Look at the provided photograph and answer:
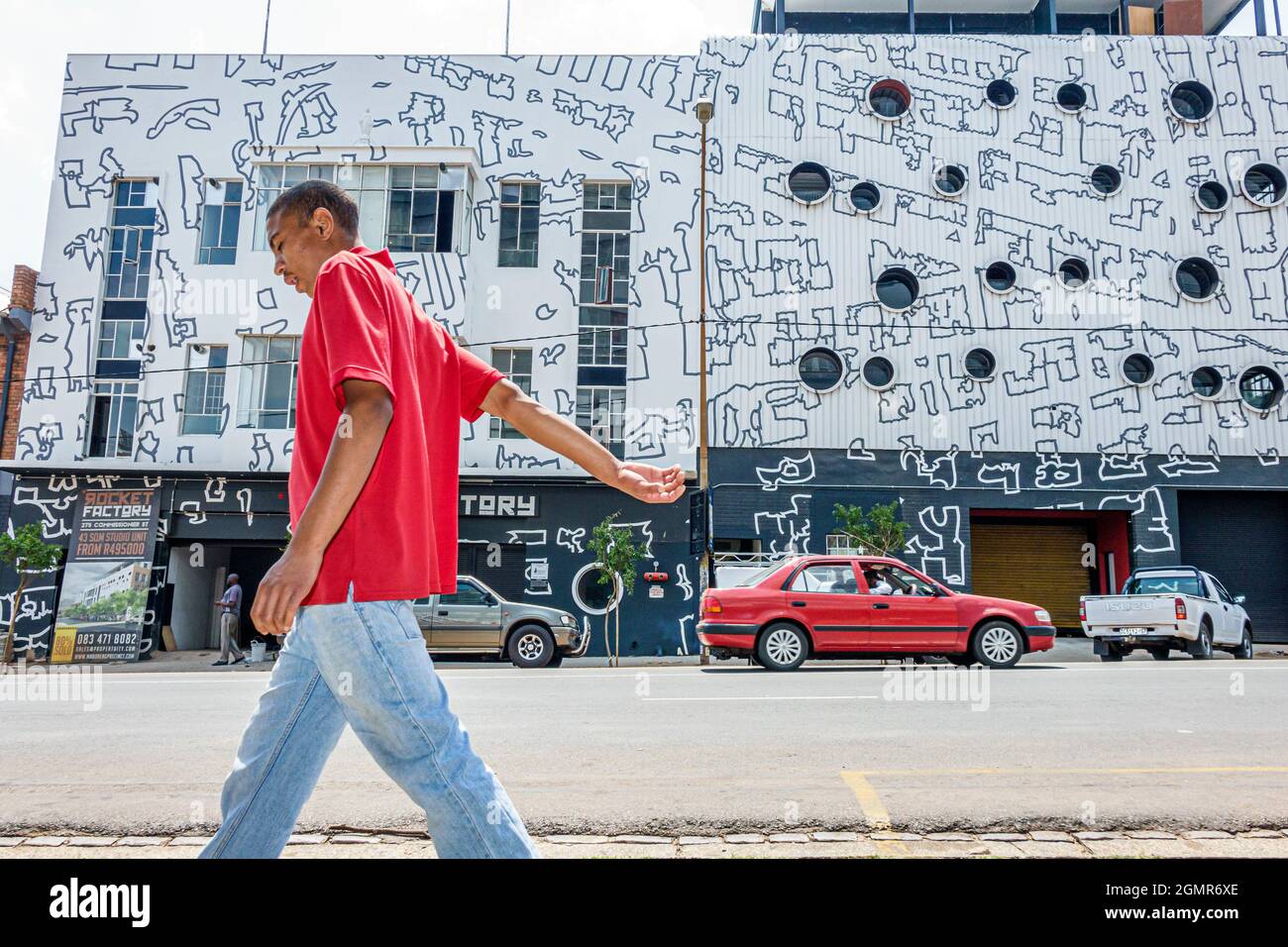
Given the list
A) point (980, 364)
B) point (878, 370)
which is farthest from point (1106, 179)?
point (878, 370)

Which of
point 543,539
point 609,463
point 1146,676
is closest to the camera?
point 609,463

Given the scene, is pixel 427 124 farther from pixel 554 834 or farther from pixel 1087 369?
pixel 554 834

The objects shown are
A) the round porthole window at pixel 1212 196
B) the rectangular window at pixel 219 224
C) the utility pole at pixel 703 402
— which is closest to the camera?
the utility pole at pixel 703 402

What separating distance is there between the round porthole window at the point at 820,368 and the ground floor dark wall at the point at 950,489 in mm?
1750

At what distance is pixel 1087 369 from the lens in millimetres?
22734

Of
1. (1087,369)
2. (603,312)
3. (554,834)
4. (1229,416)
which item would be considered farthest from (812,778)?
(1229,416)

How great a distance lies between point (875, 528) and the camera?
2036 cm

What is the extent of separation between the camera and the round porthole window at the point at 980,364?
22.7 m

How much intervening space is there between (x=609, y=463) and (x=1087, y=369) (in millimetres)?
22762

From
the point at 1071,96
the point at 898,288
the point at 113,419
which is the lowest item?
the point at 113,419

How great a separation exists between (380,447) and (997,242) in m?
23.7

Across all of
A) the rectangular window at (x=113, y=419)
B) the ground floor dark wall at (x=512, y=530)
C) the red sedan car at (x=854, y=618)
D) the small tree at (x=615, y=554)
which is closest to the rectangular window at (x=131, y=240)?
the rectangular window at (x=113, y=419)

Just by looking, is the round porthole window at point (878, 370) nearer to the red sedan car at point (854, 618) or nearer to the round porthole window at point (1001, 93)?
the round porthole window at point (1001, 93)

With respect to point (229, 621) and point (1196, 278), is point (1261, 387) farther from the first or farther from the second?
point (229, 621)
